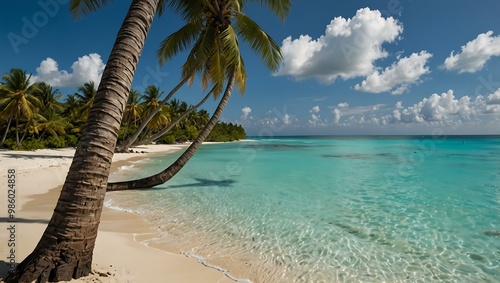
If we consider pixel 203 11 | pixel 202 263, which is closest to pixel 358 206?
pixel 202 263

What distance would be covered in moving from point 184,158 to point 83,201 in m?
6.05

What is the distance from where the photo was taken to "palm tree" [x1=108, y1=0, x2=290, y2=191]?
9.32 meters

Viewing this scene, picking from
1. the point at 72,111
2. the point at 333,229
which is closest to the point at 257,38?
the point at 333,229

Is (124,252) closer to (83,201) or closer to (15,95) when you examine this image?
(83,201)

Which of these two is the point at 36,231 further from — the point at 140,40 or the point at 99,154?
the point at 140,40

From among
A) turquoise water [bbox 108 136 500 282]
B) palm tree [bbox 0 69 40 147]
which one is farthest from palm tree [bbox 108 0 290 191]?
palm tree [bbox 0 69 40 147]

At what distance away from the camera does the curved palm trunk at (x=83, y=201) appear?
2.92 meters

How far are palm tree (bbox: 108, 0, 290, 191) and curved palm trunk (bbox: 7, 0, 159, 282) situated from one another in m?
5.92

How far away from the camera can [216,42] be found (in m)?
10.0

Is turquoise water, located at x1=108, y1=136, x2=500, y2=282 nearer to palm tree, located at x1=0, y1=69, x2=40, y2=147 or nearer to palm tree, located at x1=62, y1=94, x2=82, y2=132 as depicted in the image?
palm tree, located at x1=0, y1=69, x2=40, y2=147

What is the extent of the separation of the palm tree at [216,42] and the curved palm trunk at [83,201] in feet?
19.4

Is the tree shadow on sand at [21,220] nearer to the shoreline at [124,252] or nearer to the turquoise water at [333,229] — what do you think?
the shoreline at [124,252]

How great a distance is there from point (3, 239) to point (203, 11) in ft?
28.9

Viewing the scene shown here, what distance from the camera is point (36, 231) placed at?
5.20m
